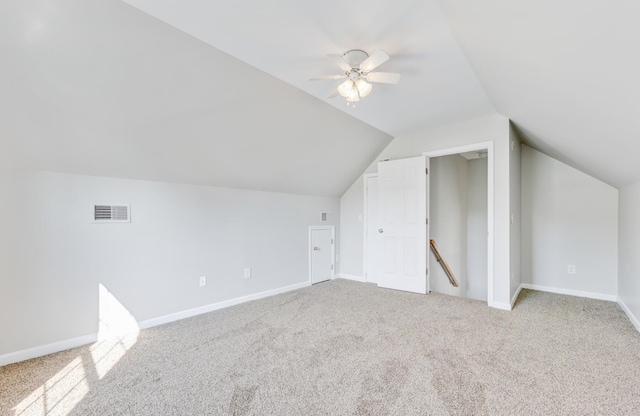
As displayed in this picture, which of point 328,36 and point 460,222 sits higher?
point 328,36

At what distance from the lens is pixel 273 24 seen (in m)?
1.90

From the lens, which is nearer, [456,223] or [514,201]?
[514,201]

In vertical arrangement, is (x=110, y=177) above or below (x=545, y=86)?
below

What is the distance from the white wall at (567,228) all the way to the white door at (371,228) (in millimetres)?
2219

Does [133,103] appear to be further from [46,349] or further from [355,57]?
[46,349]

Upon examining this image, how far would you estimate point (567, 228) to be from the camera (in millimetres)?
3992

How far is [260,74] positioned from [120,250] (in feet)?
6.86

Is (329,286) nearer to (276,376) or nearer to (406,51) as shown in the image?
(276,376)

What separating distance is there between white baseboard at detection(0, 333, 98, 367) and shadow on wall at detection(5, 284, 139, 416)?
0.06 metres

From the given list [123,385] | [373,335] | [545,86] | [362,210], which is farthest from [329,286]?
[545,86]

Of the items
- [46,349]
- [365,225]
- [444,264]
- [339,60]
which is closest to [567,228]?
[444,264]

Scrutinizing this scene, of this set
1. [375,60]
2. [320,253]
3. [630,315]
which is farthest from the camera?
[320,253]

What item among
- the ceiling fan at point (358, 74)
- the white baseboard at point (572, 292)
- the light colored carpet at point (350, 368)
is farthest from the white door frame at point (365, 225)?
the ceiling fan at point (358, 74)

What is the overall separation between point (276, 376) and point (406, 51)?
2577 mm
